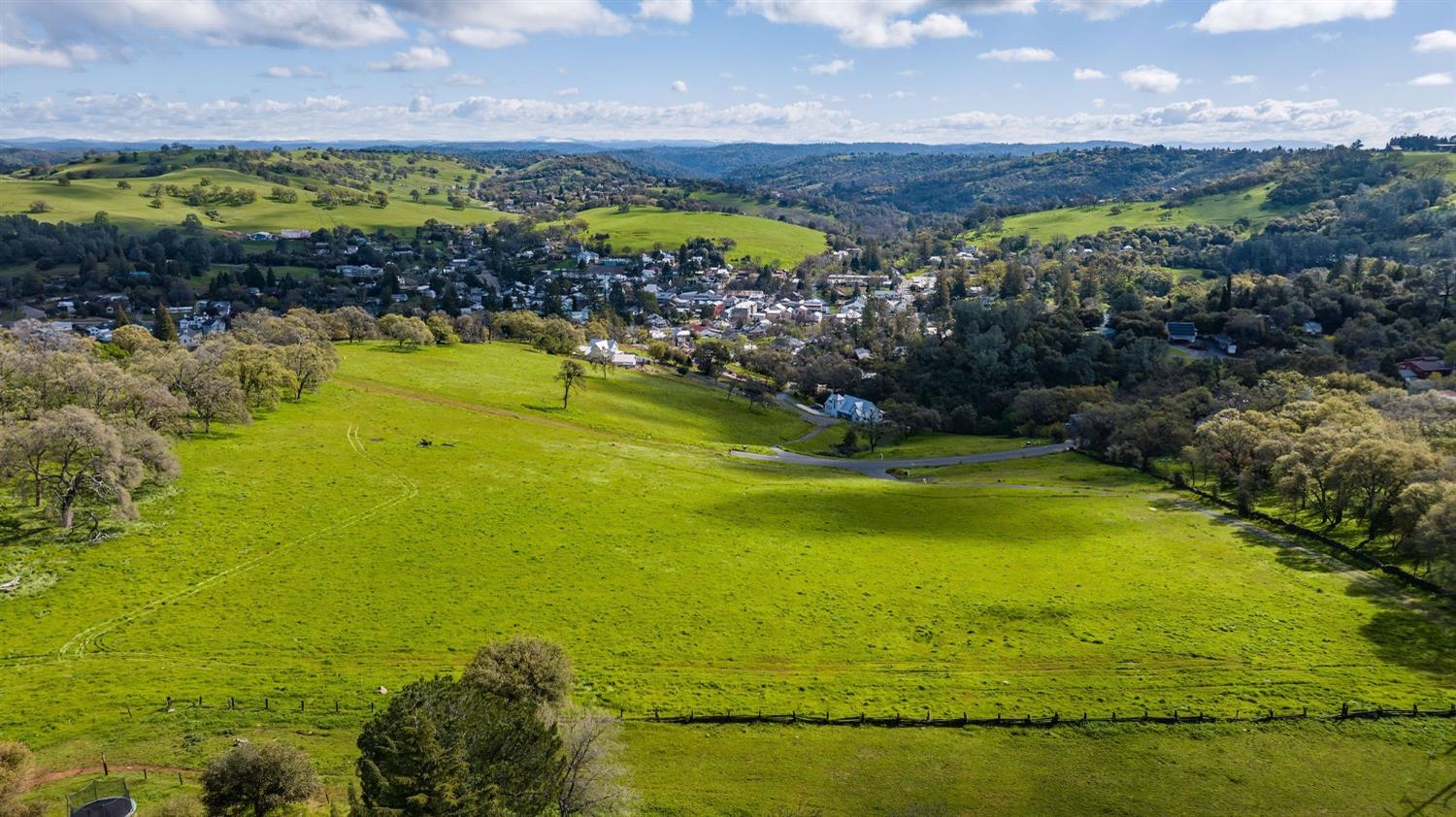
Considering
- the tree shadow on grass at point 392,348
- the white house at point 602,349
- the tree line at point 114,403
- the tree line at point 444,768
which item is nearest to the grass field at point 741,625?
the tree line at point 114,403

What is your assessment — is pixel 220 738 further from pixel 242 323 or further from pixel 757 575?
pixel 242 323

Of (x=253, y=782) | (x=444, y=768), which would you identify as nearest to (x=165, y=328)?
(x=253, y=782)

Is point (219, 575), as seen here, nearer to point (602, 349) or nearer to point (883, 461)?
point (883, 461)

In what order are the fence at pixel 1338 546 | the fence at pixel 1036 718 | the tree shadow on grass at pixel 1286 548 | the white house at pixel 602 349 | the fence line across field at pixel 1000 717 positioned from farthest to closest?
the white house at pixel 602 349 < the tree shadow on grass at pixel 1286 548 < the fence at pixel 1338 546 < the fence at pixel 1036 718 < the fence line across field at pixel 1000 717

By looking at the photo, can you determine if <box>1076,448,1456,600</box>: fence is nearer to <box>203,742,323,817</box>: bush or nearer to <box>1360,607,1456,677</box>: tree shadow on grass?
<box>1360,607,1456,677</box>: tree shadow on grass

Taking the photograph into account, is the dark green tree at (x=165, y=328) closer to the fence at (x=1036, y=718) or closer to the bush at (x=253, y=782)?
the bush at (x=253, y=782)

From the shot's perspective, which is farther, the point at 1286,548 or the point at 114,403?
the point at 1286,548
